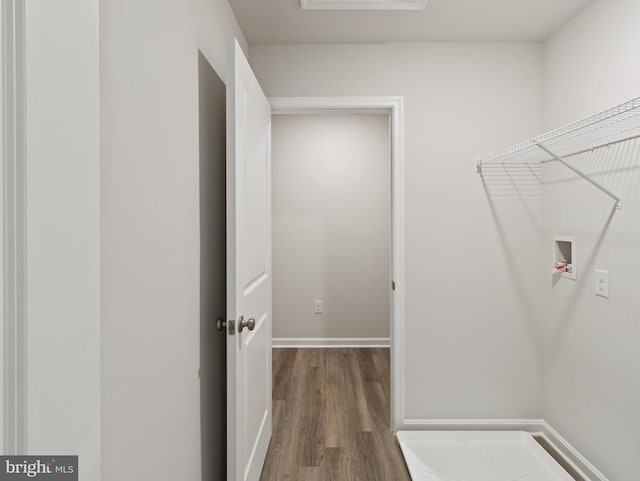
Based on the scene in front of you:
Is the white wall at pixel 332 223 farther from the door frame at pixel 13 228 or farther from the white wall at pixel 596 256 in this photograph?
the door frame at pixel 13 228

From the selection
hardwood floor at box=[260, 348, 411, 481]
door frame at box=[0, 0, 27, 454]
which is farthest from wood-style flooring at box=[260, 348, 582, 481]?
door frame at box=[0, 0, 27, 454]

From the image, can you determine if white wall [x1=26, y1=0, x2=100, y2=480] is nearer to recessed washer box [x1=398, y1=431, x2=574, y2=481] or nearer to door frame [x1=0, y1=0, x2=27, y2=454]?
door frame [x1=0, y1=0, x2=27, y2=454]

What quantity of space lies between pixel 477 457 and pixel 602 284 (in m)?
1.16

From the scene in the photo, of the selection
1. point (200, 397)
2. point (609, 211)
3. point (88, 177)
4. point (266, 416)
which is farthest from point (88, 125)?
Result: point (609, 211)

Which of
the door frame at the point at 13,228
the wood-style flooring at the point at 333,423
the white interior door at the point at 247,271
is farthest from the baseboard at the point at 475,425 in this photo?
the door frame at the point at 13,228

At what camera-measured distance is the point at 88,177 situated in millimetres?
634

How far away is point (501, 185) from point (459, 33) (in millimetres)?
947

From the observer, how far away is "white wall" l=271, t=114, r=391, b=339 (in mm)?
4352

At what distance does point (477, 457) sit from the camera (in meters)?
2.35

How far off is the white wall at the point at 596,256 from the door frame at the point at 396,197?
88cm

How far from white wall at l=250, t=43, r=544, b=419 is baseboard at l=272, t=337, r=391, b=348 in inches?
70.1

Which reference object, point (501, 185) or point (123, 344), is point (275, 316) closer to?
point (501, 185)

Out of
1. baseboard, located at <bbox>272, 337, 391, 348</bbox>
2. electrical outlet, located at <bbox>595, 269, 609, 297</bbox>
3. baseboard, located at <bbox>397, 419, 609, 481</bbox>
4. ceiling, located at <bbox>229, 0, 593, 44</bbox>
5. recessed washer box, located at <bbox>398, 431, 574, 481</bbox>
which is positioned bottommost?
recessed washer box, located at <bbox>398, 431, 574, 481</bbox>

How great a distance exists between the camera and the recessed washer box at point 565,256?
229 cm
